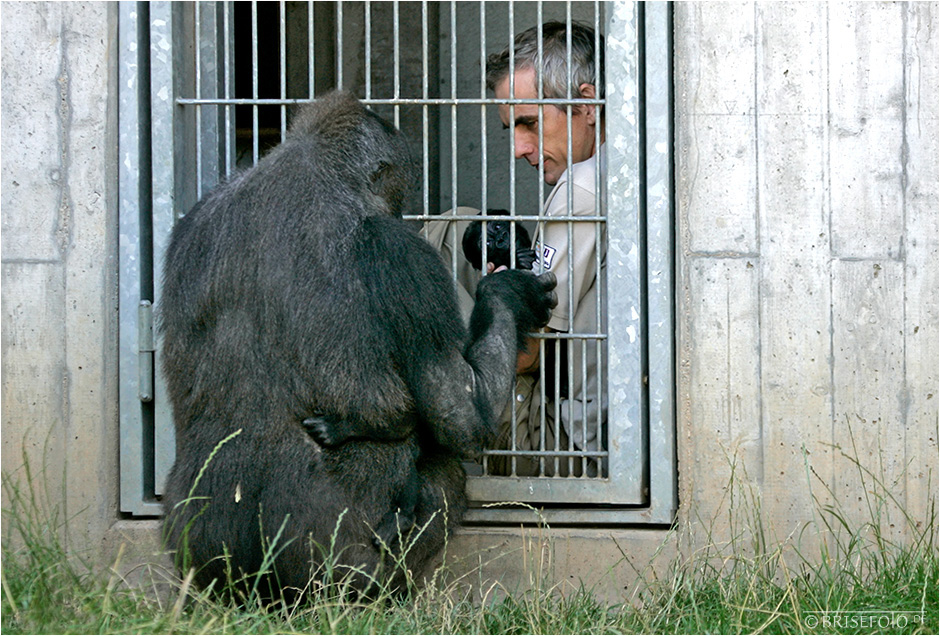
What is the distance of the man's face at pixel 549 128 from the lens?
14.6 feet

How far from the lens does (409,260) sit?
3348 mm

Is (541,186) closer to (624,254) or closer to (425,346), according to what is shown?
(624,254)

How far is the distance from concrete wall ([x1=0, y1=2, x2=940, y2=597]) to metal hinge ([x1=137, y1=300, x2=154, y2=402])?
0.39 feet

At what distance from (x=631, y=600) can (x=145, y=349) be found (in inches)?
78.9

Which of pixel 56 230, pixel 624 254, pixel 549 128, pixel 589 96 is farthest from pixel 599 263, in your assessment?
pixel 56 230

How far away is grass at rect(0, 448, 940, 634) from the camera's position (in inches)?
118

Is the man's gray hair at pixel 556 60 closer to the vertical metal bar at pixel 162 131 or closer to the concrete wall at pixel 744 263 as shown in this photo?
the concrete wall at pixel 744 263

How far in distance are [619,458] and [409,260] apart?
4.04 feet

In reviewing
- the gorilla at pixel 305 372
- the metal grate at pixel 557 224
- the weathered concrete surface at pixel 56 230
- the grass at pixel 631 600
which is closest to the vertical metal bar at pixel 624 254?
the metal grate at pixel 557 224

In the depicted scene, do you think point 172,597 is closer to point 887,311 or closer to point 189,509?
point 189,509

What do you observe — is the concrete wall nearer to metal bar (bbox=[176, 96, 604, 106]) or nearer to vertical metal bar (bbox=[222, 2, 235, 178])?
metal bar (bbox=[176, 96, 604, 106])

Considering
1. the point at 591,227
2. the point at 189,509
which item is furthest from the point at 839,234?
the point at 189,509

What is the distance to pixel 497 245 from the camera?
164 inches

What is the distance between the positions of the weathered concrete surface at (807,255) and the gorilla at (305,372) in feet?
3.42
